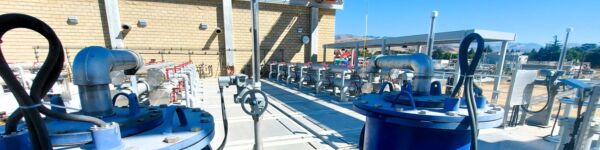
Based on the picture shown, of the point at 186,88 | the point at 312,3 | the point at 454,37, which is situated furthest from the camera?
the point at 312,3

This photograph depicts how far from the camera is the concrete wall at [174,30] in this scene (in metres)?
8.34

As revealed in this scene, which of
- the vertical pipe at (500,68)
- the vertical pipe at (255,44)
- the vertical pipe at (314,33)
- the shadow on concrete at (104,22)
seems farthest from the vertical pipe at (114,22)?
the vertical pipe at (500,68)

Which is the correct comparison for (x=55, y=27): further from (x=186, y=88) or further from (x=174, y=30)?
(x=186, y=88)

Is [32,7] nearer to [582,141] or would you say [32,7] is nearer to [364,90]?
[364,90]

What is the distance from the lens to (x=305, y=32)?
12000 mm

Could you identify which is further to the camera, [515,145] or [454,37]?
[454,37]

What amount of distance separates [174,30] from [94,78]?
33.0 ft

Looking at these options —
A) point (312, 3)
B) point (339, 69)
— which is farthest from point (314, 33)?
point (339, 69)

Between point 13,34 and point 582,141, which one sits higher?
point 13,34

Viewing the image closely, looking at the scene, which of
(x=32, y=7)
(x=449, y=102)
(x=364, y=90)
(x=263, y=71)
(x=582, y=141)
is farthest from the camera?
(x=263, y=71)

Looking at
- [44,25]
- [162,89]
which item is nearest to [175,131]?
[44,25]

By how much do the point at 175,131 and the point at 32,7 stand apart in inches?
441

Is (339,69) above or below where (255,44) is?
below

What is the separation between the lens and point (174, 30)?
9883 mm
